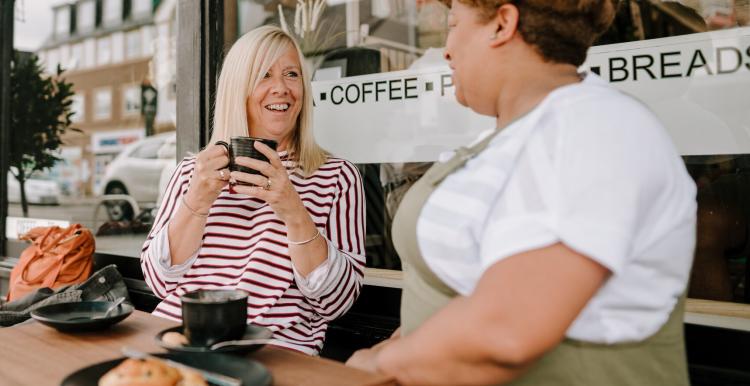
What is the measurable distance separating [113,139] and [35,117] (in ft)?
2.19

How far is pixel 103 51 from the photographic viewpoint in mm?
4090

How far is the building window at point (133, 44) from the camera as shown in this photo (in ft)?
12.6

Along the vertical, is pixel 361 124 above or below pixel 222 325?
above

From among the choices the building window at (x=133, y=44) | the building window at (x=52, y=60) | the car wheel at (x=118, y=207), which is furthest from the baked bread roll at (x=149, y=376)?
the building window at (x=52, y=60)

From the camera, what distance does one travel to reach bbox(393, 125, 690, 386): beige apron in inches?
40.0

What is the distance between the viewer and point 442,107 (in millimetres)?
2520

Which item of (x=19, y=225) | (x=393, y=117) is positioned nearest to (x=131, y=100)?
(x=19, y=225)

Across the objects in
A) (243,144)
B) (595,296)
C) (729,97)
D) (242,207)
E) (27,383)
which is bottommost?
(27,383)

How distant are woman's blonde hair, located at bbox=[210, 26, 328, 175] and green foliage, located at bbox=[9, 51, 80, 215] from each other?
2482 millimetres

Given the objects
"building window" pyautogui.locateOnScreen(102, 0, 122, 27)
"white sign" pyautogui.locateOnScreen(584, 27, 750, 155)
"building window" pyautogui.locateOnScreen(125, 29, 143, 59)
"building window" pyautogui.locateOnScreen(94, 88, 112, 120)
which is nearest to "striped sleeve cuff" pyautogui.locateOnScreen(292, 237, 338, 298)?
"white sign" pyautogui.locateOnScreen(584, 27, 750, 155)

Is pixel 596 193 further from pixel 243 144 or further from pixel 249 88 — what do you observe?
pixel 249 88

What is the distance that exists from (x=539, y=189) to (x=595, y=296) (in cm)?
19

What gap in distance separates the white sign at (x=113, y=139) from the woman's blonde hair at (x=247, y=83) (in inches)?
71.5

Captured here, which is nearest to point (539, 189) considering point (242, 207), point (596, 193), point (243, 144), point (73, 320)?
point (596, 193)
